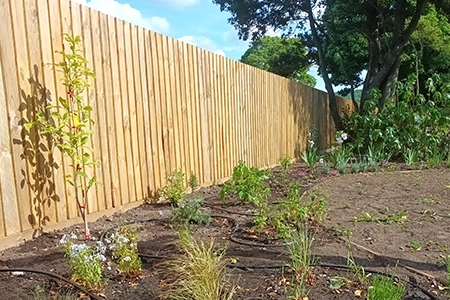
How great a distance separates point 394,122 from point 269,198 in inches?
179

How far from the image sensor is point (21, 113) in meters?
2.59

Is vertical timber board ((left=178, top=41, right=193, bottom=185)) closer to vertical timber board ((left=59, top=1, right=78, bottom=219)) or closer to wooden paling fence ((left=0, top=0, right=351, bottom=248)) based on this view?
wooden paling fence ((left=0, top=0, right=351, bottom=248))

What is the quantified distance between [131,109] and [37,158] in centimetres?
117

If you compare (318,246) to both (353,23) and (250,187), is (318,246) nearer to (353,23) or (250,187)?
(250,187)

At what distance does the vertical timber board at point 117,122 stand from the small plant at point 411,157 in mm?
5204

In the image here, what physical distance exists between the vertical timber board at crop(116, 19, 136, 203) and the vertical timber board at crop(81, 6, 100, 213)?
0.30 meters

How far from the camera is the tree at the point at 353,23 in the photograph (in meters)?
9.51

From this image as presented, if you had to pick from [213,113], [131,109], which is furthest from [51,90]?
[213,113]

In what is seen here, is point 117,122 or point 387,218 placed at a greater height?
point 117,122

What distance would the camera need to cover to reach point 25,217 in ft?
8.61

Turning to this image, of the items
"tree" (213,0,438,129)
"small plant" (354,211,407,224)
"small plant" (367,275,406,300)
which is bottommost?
"small plant" (354,211,407,224)

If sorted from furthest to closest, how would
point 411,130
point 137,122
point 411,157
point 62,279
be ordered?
point 411,130 < point 411,157 < point 137,122 < point 62,279

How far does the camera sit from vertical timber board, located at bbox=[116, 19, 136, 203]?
355 centimetres

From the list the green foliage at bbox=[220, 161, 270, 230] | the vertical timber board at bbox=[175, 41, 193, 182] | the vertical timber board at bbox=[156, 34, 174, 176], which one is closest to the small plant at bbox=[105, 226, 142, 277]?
the green foliage at bbox=[220, 161, 270, 230]
